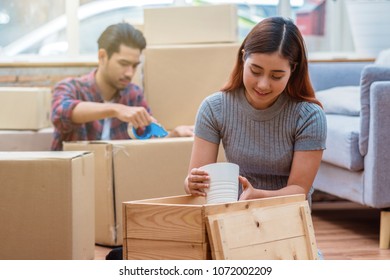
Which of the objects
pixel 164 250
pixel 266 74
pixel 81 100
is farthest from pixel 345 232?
pixel 164 250

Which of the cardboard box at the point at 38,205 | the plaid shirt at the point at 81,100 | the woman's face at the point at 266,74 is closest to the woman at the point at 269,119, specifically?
the woman's face at the point at 266,74

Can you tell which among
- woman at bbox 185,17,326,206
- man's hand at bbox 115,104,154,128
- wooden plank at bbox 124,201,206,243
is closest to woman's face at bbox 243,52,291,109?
woman at bbox 185,17,326,206

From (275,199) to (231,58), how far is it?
58.8 inches

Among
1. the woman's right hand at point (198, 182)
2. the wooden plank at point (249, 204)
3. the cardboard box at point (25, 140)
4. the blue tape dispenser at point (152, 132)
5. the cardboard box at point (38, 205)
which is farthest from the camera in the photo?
the cardboard box at point (25, 140)

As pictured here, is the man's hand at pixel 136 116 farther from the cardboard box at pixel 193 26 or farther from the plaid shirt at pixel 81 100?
the cardboard box at pixel 193 26

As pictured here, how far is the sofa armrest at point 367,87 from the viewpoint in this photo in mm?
2475

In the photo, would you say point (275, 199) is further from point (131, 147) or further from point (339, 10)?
point (339, 10)

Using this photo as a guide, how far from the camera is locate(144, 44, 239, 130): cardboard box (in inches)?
111

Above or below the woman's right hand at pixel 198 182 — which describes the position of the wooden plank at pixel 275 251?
below

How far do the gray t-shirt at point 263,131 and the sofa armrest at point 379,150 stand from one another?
88cm

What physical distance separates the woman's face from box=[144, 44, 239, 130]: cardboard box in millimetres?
1286

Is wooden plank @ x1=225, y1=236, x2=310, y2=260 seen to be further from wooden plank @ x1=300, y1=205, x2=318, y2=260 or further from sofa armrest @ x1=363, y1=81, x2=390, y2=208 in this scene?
sofa armrest @ x1=363, y1=81, x2=390, y2=208

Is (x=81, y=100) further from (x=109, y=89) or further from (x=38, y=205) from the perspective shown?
(x=38, y=205)

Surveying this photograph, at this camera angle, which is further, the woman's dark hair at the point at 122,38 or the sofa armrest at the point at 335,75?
the sofa armrest at the point at 335,75
